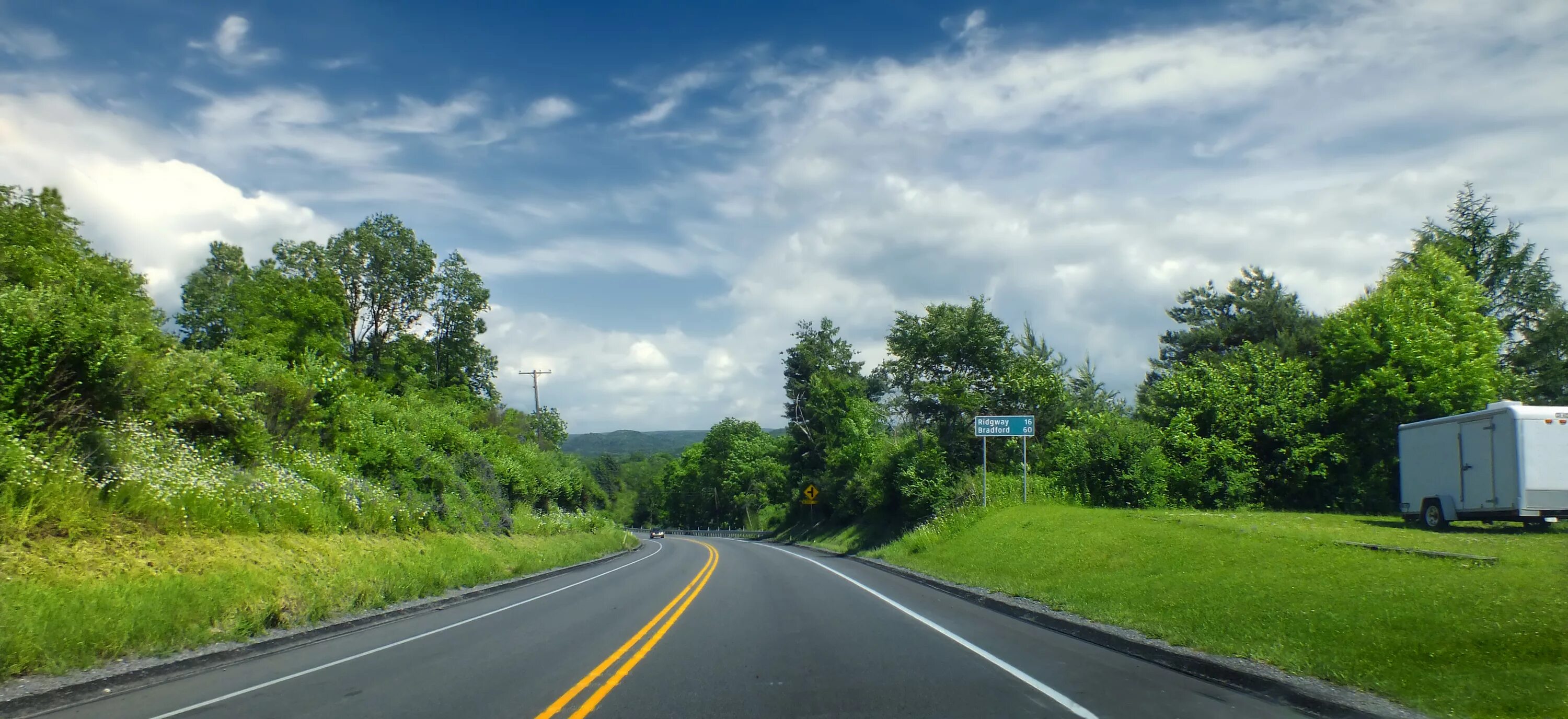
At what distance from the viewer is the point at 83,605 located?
9.91 meters

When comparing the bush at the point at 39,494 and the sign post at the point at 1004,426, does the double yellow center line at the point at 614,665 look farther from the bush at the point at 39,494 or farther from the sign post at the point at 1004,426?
the sign post at the point at 1004,426

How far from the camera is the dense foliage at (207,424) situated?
13461 millimetres

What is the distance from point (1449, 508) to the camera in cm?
1906

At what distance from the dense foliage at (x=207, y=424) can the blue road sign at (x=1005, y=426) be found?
17.7 meters

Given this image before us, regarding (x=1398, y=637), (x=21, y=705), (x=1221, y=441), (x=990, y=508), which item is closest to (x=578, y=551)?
(x=990, y=508)

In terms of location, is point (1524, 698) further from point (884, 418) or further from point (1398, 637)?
point (884, 418)

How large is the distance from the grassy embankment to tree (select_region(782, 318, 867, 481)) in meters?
47.1

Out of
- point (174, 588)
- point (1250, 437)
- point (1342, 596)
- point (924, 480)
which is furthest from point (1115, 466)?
point (174, 588)

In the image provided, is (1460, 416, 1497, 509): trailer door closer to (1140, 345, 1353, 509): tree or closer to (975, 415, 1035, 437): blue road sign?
(975, 415, 1035, 437): blue road sign

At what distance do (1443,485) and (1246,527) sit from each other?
5.65 metres

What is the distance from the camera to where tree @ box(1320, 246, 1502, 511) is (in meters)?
33.4

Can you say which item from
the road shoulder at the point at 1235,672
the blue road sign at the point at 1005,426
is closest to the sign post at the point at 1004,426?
the blue road sign at the point at 1005,426

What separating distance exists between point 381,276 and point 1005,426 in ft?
145

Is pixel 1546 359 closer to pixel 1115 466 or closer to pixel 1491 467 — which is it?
pixel 1115 466
